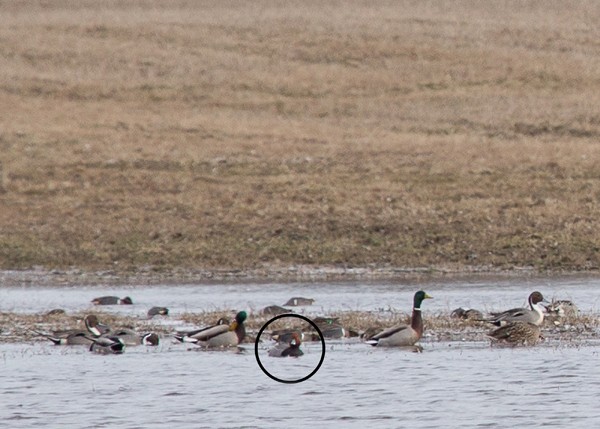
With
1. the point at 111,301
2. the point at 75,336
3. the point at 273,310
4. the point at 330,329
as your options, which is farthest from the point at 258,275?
the point at 75,336

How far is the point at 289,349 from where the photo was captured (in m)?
14.3

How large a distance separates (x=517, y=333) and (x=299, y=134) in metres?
23.3

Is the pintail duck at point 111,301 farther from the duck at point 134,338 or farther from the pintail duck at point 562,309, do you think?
the pintail duck at point 562,309

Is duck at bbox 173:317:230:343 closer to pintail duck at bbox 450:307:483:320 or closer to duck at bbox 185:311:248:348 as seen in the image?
duck at bbox 185:311:248:348

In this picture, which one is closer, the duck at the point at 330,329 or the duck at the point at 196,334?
the duck at the point at 196,334

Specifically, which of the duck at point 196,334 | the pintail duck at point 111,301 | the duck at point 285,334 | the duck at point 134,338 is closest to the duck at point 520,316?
the duck at point 285,334

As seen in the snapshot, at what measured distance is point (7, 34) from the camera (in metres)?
55.6

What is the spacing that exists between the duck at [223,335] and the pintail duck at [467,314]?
3140 millimetres

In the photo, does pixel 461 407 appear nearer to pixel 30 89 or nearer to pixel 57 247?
pixel 57 247

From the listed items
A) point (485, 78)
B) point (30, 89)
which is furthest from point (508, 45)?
point (30, 89)

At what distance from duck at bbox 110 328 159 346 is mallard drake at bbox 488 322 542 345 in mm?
3625

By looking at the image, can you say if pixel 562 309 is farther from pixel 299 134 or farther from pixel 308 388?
pixel 299 134

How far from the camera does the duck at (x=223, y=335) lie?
1485 centimetres

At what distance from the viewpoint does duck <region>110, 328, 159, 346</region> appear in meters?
15.1
